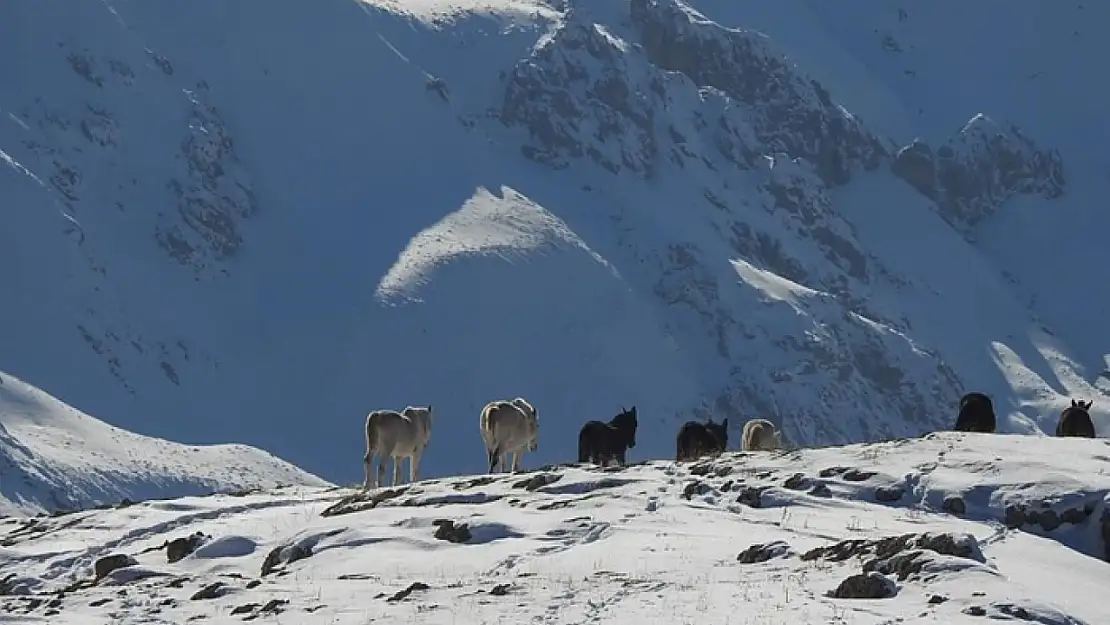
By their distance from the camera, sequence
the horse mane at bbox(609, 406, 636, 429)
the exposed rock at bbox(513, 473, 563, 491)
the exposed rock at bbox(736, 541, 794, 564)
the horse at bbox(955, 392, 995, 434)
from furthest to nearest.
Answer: the horse mane at bbox(609, 406, 636, 429) < the horse at bbox(955, 392, 995, 434) < the exposed rock at bbox(513, 473, 563, 491) < the exposed rock at bbox(736, 541, 794, 564)

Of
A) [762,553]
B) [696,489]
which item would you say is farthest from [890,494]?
[762,553]

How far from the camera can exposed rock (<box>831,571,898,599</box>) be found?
71.7 ft

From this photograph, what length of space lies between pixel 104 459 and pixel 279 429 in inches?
1567

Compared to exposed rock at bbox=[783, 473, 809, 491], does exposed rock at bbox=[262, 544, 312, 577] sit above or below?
below

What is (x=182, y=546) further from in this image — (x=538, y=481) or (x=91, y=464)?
(x=91, y=464)

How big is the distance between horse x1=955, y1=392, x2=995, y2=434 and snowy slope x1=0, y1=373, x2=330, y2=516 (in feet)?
328

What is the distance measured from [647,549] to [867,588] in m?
3.90

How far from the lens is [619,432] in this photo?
38.7 m

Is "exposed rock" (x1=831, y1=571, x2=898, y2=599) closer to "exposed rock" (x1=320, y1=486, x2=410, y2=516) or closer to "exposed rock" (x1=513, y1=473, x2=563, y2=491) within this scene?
"exposed rock" (x1=513, y1=473, x2=563, y2=491)

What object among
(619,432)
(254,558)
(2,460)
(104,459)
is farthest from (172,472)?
(254,558)

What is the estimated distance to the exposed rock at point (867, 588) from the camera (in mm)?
21859

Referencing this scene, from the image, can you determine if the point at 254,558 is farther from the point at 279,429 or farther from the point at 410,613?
the point at 279,429

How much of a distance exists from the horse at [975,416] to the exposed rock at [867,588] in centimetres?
1420

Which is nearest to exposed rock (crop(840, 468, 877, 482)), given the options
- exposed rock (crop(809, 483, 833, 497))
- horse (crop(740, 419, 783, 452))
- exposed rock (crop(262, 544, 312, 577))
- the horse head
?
exposed rock (crop(809, 483, 833, 497))
